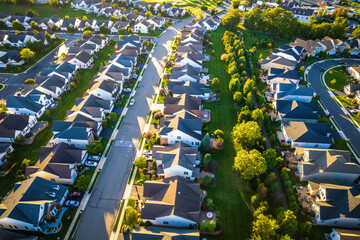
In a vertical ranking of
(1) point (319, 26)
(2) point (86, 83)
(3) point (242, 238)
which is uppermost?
(1) point (319, 26)

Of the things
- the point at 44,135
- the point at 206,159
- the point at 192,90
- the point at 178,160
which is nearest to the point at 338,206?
the point at 206,159

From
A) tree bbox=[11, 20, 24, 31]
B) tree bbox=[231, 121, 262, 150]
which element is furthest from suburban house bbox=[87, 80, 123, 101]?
tree bbox=[11, 20, 24, 31]

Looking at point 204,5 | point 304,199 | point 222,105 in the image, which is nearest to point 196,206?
point 304,199

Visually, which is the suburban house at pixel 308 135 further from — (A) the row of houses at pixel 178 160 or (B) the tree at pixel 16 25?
(B) the tree at pixel 16 25

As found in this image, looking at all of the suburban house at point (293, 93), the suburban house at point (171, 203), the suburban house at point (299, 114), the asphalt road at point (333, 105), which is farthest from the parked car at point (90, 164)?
the asphalt road at point (333, 105)

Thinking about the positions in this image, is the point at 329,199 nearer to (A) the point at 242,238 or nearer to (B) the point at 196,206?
(A) the point at 242,238
